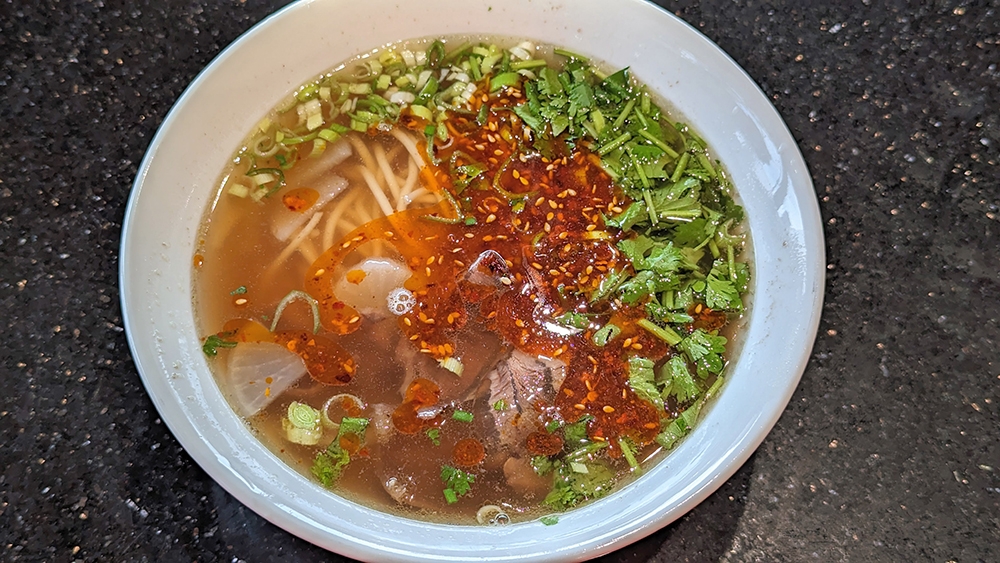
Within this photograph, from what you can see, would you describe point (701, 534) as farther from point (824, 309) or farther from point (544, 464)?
point (824, 309)

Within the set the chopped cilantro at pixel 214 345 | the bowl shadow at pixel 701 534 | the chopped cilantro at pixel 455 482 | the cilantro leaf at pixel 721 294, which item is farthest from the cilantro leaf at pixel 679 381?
the chopped cilantro at pixel 214 345

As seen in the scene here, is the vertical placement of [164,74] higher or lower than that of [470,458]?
higher

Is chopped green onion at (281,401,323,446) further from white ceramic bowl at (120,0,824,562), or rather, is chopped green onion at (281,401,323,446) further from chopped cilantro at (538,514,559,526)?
chopped cilantro at (538,514,559,526)

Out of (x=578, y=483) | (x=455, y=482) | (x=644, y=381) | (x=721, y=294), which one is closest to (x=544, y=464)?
(x=578, y=483)

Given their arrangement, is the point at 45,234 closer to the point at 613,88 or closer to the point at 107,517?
the point at 107,517

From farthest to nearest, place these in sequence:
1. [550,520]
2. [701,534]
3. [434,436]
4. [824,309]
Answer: [824,309] → [701,534] → [434,436] → [550,520]

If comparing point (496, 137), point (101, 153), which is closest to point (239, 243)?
point (101, 153)

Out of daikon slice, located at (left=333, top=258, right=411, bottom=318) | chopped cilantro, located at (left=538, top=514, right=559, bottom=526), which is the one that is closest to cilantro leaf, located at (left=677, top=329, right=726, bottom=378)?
chopped cilantro, located at (left=538, top=514, right=559, bottom=526)
